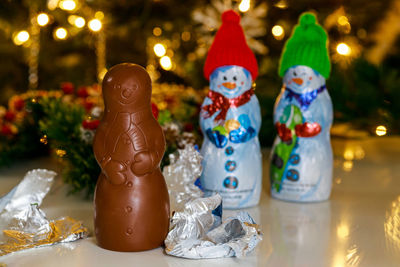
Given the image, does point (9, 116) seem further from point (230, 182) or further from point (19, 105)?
point (230, 182)

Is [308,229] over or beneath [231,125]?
beneath

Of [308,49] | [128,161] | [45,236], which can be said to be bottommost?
[45,236]

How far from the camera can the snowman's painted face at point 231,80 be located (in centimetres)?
90

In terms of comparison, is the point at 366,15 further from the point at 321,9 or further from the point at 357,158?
the point at 357,158

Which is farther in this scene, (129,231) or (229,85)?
(229,85)

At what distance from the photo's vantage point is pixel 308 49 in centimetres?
95

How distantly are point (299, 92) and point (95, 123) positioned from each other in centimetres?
37

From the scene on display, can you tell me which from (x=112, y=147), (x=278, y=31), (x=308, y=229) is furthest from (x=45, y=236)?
(x=278, y=31)

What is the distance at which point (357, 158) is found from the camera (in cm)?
138

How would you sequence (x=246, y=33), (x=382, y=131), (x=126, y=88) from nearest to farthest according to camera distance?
(x=126, y=88), (x=382, y=131), (x=246, y=33)

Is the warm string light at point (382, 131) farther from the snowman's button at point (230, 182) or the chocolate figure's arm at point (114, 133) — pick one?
the chocolate figure's arm at point (114, 133)

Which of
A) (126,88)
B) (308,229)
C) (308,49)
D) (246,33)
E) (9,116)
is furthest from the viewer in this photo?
(246,33)

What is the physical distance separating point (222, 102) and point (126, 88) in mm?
272

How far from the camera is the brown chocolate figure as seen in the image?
2.24ft
